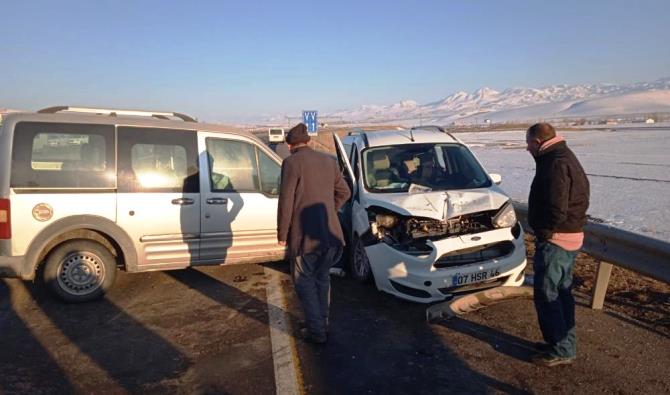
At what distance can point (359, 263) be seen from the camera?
572 cm

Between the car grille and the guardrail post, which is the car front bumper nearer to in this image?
the car grille

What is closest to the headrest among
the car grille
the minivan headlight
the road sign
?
the minivan headlight

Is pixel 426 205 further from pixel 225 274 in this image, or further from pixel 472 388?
pixel 225 274

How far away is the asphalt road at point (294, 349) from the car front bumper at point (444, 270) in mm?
240

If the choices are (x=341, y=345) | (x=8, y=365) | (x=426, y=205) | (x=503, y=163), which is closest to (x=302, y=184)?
(x=341, y=345)

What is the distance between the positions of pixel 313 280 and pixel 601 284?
9.26ft

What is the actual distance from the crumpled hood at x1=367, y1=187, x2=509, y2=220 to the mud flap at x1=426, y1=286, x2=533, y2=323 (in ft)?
2.88

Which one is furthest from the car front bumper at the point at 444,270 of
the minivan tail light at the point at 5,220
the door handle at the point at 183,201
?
the minivan tail light at the point at 5,220

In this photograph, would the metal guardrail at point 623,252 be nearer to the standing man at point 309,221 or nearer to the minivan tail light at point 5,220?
the standing man at point 309,221

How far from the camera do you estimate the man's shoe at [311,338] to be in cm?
408

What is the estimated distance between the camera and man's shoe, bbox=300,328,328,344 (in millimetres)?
4078

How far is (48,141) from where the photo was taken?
4.98 m

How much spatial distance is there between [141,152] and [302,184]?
235 cm

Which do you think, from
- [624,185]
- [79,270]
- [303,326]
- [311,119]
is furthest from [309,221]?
[311,119]
